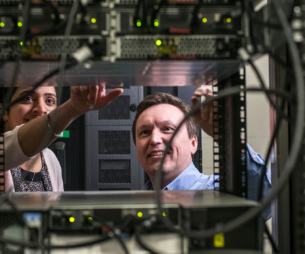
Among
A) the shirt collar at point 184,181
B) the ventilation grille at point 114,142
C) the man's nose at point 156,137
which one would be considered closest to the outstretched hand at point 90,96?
the man's nose at point 156,137

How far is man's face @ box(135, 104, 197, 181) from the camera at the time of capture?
5.51 feet

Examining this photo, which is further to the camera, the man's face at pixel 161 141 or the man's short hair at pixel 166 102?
the man's short hair at pixel 166 102

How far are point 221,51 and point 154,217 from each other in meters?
0.43

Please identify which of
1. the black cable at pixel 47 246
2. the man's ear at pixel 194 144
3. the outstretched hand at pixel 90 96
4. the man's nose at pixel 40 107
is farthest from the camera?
the man's ear at pixel 194 144

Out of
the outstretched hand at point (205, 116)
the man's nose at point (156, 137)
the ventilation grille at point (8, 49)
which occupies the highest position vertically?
the ventilation grille at point (8, 49)

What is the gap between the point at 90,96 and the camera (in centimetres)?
96

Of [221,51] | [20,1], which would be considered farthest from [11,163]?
[221,51]

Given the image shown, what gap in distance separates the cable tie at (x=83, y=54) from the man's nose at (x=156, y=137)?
1066 mm

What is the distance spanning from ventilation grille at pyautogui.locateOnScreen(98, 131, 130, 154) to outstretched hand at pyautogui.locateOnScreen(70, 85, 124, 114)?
1.00 m

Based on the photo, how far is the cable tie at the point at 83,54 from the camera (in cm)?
61

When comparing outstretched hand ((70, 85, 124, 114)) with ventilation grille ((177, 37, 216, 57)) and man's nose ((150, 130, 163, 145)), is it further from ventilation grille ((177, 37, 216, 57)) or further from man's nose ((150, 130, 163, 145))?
man's nose ((150, 130, 163, 145))

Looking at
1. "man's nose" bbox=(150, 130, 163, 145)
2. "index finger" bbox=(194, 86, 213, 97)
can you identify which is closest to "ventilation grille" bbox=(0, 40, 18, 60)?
"index finger" bbox=(194, 86, 213, 97)

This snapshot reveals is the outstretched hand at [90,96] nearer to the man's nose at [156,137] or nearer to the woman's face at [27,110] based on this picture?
the man's nose at [156,137]

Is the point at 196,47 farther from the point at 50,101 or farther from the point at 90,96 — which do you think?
the point at 50,101
